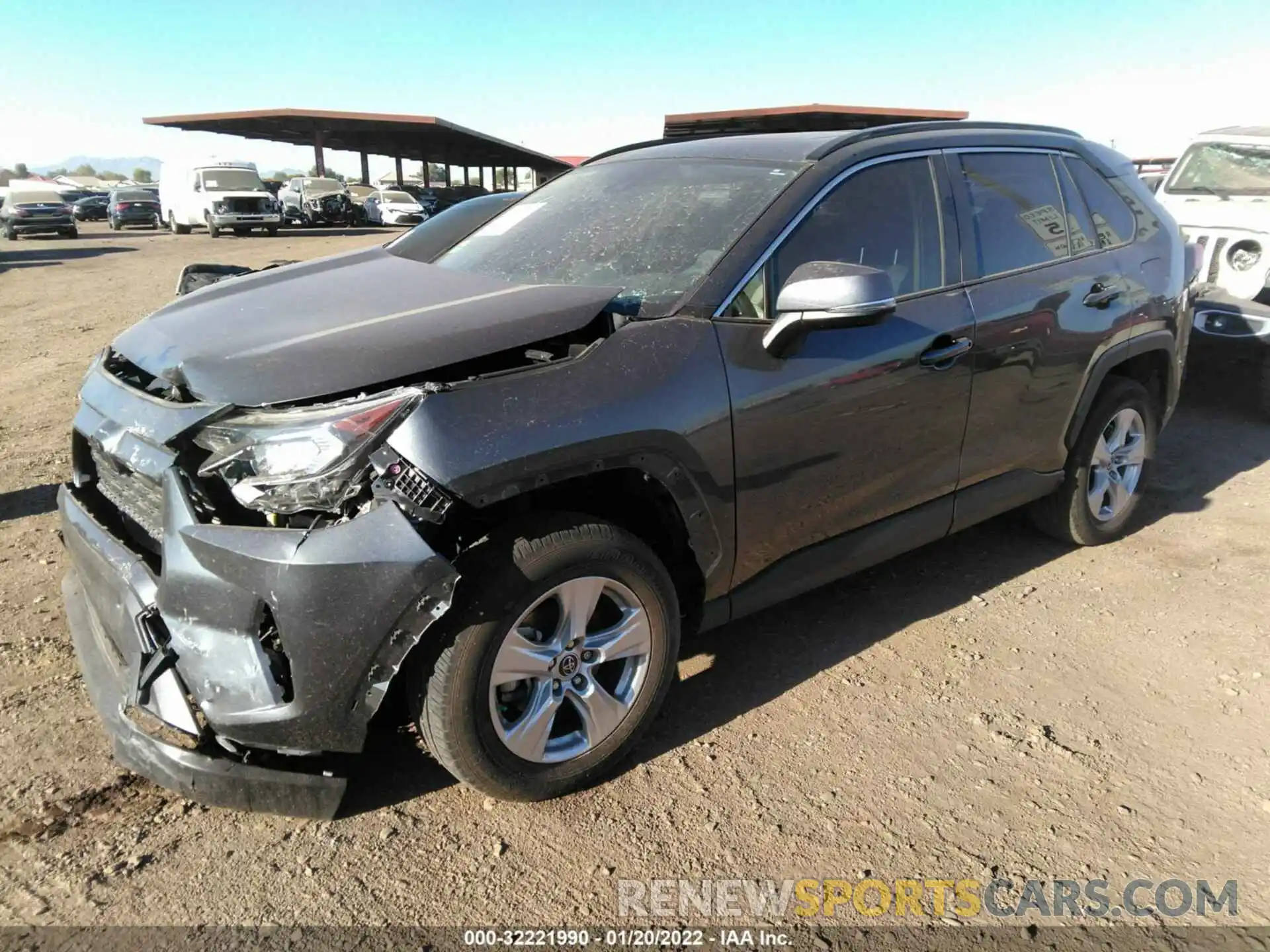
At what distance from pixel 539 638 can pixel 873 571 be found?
7.03 feet

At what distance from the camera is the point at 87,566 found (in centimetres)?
267

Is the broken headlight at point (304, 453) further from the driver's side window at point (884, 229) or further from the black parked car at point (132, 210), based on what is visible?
the black parked car at point (132, 210)

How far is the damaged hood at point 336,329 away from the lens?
234 cm

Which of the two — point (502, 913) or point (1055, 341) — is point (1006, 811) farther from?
point (1055, 341)

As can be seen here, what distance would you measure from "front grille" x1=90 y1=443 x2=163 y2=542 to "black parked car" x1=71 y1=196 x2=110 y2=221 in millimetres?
47354

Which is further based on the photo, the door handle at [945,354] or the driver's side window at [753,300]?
the door handle at [945,354]

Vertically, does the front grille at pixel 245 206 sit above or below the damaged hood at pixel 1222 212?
below

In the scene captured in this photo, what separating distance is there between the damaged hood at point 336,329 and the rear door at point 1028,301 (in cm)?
162

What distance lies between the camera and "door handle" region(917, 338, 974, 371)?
10.7 ft

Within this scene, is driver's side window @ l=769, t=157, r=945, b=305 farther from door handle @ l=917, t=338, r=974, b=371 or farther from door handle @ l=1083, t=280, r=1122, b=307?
door handle @ l=1083, t=280, r=1122, b=307

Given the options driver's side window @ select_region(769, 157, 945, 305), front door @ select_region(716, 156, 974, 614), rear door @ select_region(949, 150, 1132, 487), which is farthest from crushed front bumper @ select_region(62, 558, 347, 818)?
rear door @ select_region(949, 150, 1132, 487)

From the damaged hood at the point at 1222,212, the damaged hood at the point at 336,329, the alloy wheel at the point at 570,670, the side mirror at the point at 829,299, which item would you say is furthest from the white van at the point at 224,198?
the alloy wheel at the point at 570,670

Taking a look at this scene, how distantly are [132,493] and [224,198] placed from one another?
1148 inches

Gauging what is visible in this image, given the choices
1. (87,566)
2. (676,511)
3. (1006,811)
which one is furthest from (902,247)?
(87,566)
